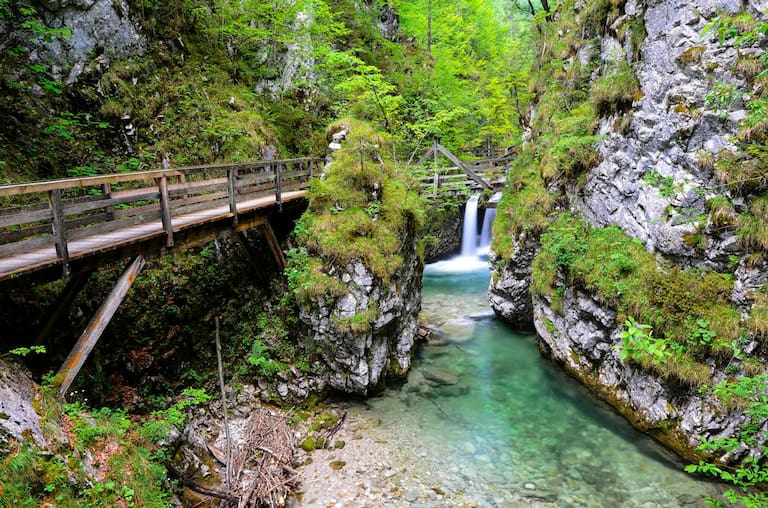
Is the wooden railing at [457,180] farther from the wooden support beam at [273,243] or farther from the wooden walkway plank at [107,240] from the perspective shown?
the wooden walkway plank at [107,240]

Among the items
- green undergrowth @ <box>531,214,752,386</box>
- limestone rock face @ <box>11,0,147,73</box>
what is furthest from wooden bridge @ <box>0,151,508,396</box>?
green undergrowth @ <box>531,214,752,386</box>

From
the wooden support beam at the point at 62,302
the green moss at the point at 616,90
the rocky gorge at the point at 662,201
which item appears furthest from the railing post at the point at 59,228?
the green moss at the point at 616,90

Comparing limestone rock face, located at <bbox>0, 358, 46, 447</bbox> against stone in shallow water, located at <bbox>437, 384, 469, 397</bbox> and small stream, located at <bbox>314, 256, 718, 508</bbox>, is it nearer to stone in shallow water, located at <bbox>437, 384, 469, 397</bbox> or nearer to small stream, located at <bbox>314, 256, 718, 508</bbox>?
small stream, located at <bbox>314, 256, 718, 508</bbox>

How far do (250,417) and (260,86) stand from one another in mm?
11877

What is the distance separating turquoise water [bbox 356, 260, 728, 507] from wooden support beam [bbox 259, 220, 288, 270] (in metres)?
3.99

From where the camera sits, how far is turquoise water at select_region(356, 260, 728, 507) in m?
6.34

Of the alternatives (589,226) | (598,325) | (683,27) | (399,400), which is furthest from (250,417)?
(683,27)

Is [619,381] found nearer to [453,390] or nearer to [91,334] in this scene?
[453,390]

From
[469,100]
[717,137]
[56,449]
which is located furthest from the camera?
[469,100]

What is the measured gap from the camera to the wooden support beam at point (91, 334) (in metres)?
4.99

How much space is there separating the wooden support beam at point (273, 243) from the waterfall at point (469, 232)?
11507 millimetres

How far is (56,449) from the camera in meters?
4.06

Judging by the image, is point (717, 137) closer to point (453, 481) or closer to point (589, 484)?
point (589, 484)

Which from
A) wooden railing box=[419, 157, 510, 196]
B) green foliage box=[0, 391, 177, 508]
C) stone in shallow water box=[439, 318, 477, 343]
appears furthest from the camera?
wooden railing box=[419, 157, 510, 196]
